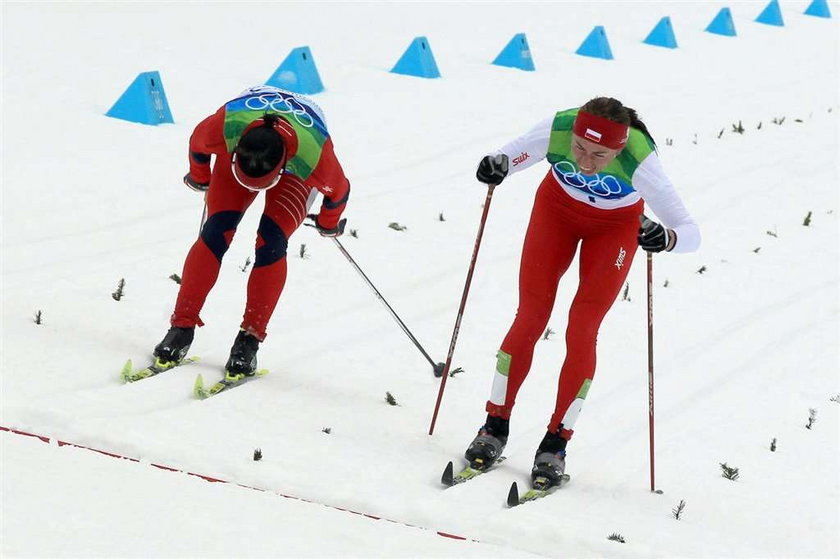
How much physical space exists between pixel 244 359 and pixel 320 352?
78 cm

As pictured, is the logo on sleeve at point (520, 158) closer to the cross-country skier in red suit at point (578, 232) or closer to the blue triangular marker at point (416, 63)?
the cross-country skier in red suit at point (578, 232)

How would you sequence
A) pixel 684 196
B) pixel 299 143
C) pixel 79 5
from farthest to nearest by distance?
pixel 79 5, pixel 684 196, pixel 299 143

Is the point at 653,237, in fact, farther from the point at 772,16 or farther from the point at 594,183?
the point at 772,16

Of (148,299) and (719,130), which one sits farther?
(719,130)

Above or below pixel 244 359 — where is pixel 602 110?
above

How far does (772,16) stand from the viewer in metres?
20.7

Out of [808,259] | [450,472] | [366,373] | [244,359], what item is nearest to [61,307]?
[244,359]

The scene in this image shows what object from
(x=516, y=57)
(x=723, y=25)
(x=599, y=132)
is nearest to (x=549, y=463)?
(x=599, y=132)

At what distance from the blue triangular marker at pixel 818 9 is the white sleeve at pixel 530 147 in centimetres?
1861

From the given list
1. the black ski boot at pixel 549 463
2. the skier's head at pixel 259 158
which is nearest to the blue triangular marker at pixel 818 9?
the skier's head at pixel 259 158

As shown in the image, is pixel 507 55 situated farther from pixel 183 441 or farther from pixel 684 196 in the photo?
pixel 183 441

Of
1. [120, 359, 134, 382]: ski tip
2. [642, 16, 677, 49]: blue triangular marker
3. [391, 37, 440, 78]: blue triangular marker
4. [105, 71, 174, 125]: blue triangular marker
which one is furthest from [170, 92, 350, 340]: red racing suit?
[642, 16, 677, 49]: blue triangular marker

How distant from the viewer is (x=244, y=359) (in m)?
5.84

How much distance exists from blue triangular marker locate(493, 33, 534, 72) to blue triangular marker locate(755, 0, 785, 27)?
316 inches
